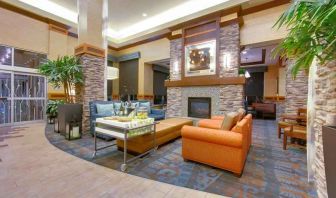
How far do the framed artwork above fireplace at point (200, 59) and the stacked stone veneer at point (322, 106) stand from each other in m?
4.17

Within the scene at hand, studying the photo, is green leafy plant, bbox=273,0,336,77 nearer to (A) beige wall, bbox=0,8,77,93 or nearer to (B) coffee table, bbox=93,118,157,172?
(B) coffee table, bbox=93,118,157,172

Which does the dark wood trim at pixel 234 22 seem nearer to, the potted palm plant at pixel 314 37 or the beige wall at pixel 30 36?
the potted palm plant at pixel 314 37

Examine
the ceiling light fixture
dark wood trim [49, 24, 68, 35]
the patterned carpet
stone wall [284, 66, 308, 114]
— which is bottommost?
the patterned carpet

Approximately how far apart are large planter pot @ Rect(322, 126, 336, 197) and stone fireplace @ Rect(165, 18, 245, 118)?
4.49 meters

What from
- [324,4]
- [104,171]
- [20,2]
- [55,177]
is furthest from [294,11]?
[20,2]

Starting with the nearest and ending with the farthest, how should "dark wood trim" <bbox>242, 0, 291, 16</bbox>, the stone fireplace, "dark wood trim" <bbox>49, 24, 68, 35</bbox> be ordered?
"dark wood trim" <bbox>242, 0, 291, 16</bbox>, the stone fireplace, "dark wood trim" <bbox>49, 24, 68, 35</bbox>

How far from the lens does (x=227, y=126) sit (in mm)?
2521

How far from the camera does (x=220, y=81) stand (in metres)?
5.74

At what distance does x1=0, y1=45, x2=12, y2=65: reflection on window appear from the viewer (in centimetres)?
554

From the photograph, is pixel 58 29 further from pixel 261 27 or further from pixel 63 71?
pixel 261 27

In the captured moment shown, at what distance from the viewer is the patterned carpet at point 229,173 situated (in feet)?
6.48

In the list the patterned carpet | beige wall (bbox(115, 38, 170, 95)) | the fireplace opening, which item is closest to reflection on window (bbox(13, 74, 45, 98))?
the patterned carpet

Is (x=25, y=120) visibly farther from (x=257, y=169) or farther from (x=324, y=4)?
(x=324, y=4)

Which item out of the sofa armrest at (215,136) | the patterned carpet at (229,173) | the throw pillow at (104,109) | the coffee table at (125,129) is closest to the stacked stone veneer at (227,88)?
the patterned carpet at (229,173)
